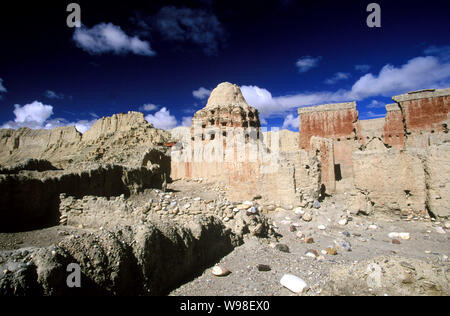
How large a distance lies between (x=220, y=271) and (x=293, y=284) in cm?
124

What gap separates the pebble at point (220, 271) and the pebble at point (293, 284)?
38.1 inches

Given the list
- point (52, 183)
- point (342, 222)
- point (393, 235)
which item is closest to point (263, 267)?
point (342, 222)

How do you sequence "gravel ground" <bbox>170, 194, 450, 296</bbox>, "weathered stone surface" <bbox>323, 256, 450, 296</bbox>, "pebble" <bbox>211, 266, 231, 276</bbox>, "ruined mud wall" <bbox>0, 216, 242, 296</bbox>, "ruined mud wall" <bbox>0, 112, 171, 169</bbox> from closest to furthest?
"ruined mud wall" <bbox>0, 216, 242, 296</bbox>, "weathered stone surface" <bbox>323, 256, 450, 296</bbox>, "gravel ground" <bbox>170, 194, 450, 296</bbox>, "pebble" <bbox>211, 266, 231, 276</bbox>, "ruined mud wall" <bbox>0, 112, 171, 169</bbox>

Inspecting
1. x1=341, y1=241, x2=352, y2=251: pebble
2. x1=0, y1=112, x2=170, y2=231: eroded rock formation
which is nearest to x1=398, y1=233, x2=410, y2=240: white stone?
x1=341, y1=241, x2=352, y2=251: pebble

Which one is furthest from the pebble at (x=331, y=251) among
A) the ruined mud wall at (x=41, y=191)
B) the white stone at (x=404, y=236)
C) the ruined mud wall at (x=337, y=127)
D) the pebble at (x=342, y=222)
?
the ruined mud wall at (x=337, y=127)

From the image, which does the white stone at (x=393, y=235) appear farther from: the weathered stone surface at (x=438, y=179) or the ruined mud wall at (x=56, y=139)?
the ruined mud wall at (x=56, y=139)

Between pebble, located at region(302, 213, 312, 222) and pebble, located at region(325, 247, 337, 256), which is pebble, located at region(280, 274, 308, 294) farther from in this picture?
pebble, located at region(302, 213, 312, 222)

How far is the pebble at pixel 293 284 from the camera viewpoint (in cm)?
351

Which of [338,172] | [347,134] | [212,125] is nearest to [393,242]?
[338,172]

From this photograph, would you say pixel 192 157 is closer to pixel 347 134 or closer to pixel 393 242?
pixel 347 134

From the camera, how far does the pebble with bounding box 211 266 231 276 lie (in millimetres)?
4026

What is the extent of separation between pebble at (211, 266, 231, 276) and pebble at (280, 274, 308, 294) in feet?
3.17

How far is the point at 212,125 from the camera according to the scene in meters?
17.4

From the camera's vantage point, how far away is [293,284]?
11.8 feet
